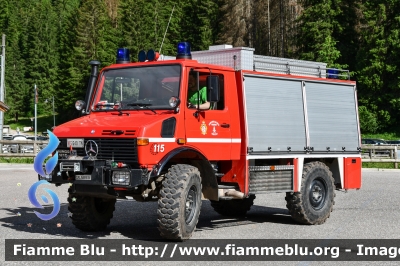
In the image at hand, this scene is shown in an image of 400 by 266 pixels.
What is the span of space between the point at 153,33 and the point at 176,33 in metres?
3.57

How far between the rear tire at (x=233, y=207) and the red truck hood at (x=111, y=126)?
3.89m

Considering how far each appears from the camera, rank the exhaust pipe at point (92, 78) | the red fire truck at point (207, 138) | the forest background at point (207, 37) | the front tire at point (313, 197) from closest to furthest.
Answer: the red fire truck at point (207, 138)
the exhaust pipe at point (92, 78)
the front tire at point (313, 197)
the forest background at point (207, 37)

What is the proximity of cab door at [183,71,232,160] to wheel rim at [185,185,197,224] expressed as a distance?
0.72m

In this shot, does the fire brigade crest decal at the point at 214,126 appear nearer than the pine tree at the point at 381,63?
Yes

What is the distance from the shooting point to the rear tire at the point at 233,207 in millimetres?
13648

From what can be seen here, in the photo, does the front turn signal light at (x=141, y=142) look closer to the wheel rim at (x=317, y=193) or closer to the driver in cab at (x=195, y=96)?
the driver in cab at (x=195, y=96)

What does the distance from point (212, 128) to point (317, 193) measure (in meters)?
3.19

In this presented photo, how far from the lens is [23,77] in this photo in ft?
381

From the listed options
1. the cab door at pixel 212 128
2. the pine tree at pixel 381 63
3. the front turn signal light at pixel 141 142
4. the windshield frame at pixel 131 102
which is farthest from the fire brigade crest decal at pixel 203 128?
the pine tree at pixel 381 63

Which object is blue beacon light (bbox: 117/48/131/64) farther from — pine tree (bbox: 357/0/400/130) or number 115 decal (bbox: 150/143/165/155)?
pine tree (bbox: 357/0/400/130)

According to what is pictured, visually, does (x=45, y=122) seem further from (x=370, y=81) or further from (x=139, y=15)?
(x=370, y=81)

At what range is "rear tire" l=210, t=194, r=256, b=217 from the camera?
13.6 m

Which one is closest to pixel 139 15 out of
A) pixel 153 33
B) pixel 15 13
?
pixel 153 33

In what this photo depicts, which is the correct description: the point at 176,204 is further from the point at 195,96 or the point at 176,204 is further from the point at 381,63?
the point at 381,63
